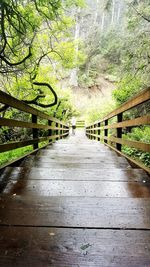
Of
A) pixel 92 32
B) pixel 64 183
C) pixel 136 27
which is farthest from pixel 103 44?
pixel 64 183

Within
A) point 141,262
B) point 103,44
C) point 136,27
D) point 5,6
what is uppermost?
point 103,44

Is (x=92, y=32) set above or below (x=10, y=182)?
above

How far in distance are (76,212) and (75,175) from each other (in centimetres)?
102

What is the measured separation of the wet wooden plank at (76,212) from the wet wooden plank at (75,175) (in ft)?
2.07

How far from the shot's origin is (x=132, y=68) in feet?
29.2

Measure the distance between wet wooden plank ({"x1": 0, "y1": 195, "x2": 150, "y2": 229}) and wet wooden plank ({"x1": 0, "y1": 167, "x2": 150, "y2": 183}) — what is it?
2.07ft

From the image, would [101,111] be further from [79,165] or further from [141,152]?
[79,165]

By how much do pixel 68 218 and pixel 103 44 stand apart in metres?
33.9

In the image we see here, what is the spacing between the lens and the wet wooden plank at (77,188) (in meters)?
2.18

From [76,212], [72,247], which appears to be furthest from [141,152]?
[72,247]

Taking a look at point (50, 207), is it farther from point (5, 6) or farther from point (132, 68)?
point (132, 68)

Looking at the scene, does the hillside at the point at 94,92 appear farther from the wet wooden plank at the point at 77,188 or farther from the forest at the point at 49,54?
the wet wooden plank at the point at 77,188

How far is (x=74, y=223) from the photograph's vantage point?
5.23 ft

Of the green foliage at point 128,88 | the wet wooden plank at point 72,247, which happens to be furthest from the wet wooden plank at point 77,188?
the green foliage at point 128,88
